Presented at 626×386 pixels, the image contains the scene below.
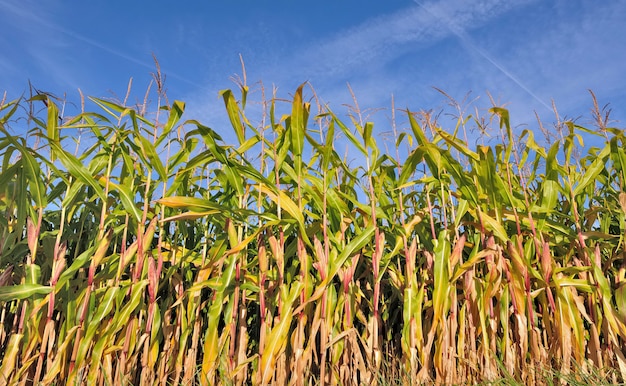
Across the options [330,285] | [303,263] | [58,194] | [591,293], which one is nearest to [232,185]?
[303,263]

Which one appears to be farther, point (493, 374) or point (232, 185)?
point (232, 185)

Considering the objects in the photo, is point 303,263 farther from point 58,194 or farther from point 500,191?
point 58,194

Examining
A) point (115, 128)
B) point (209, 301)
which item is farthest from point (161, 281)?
point (115, 128)

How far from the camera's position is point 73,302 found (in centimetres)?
216

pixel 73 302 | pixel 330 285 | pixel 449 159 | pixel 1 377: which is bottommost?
pixel 1 377

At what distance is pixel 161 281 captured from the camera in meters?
2.58

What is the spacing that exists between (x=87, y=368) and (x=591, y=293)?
8.48ft

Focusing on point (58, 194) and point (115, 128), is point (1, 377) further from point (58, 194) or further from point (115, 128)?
point (115, 128)

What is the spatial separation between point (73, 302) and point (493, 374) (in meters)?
2.07

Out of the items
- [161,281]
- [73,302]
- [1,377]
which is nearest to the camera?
[1,377]

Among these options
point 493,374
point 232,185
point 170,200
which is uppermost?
point 232,185

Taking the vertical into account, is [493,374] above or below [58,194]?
below

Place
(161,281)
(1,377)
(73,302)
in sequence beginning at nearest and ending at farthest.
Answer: (1,377), (73,302), (161,281)

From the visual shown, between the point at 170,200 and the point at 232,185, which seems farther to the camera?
the point at 232,185
